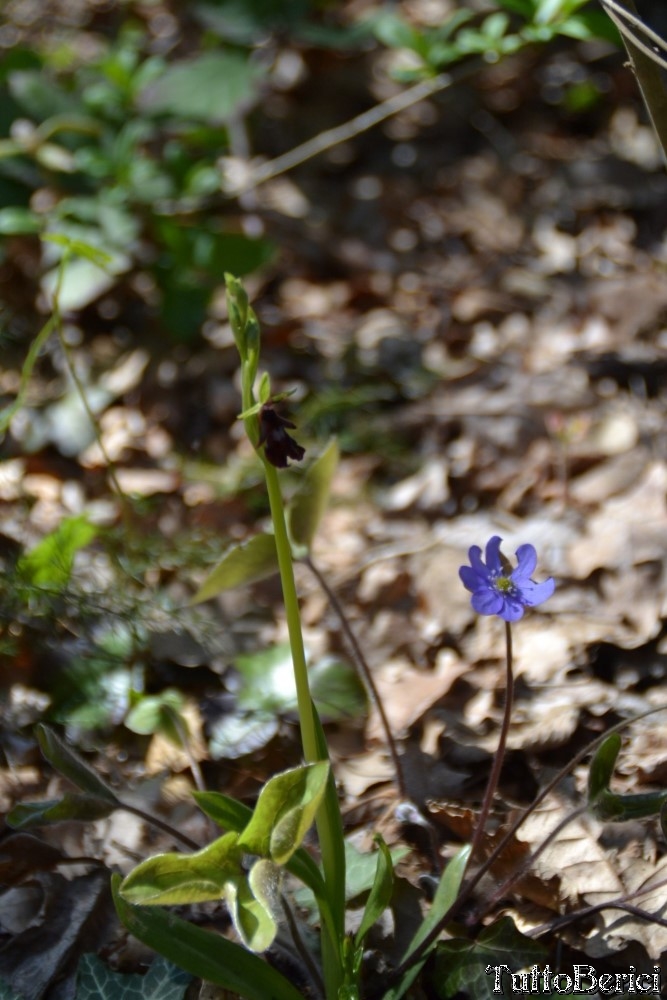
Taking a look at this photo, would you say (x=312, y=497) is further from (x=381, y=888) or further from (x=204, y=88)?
(x=204, y=88)

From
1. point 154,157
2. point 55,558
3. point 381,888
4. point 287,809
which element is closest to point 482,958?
point 381,888

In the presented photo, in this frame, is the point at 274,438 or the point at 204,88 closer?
the point at 274,438

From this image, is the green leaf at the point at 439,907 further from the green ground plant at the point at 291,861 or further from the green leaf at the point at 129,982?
the green leaf at the point at 129,982

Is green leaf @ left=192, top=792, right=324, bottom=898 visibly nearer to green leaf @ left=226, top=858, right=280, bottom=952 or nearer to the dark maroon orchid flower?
green leaf @ left=226, top=858, right=280, bottom=952

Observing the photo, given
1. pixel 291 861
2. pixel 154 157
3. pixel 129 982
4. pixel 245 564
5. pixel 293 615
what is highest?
pixel 293 615

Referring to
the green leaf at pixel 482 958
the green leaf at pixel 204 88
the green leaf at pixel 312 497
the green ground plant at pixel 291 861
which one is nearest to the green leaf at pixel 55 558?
the green ground plant at pixel 291 861

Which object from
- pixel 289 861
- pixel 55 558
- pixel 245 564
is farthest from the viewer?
pixel 55 558

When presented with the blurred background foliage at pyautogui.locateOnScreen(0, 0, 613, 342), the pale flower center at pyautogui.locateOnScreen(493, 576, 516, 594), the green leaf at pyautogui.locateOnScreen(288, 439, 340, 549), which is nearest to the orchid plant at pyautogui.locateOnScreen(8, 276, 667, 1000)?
the pale flower center at pyautogui.locateOnScreen(493, 576, 516, 594)

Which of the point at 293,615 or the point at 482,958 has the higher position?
the point at 293,615
